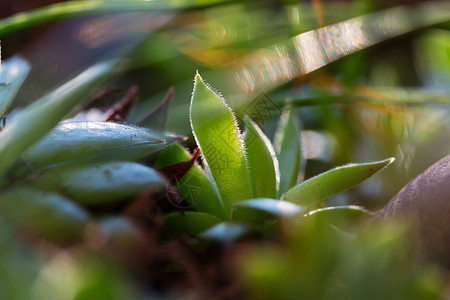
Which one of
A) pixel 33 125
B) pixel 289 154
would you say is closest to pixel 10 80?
pixel 33 125

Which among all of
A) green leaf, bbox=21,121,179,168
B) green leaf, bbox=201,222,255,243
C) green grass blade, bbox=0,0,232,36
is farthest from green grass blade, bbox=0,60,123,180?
green grass blade, bbox=0,0,232,36

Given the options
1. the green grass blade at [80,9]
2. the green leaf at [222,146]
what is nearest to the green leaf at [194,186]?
the green leaf at [222,146]

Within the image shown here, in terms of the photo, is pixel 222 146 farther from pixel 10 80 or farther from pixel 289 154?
pixel 10 80

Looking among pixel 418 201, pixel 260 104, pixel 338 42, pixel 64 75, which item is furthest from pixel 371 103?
pixel 64 75

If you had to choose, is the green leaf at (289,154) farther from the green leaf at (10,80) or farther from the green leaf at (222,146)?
the green leaf at (10,80)

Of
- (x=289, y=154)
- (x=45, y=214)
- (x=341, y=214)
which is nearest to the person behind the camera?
(x=45, y=214)

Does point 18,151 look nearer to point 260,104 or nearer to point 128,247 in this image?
point 128,247
